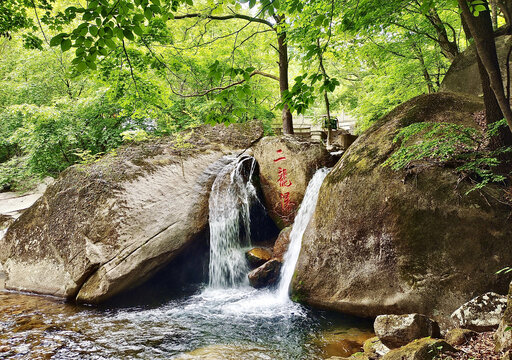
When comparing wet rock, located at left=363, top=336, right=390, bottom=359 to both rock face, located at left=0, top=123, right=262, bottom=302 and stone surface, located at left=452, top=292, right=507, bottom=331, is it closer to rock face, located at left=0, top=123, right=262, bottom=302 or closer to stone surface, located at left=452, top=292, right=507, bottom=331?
stone surface, located at left=452, top=292, right=507, bottom=331

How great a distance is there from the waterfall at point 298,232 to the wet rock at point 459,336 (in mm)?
3345

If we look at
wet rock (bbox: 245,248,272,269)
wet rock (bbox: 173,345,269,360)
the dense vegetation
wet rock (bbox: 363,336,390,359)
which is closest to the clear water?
wet rock (bbox: 173,345,269,360)

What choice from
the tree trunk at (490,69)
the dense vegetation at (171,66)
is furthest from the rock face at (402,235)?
the tree trunk at (490,69)

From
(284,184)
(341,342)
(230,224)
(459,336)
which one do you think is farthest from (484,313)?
(230,224)

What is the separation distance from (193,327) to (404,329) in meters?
3.62

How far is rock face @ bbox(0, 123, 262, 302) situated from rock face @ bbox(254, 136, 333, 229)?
76.4 inches

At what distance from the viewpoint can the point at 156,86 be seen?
A: 8961mm

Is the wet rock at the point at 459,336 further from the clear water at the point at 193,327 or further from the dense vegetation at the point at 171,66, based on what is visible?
the dense vegetation at the point at 171,66

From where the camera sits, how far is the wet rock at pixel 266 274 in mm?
7051

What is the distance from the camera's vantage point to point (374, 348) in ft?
12.7

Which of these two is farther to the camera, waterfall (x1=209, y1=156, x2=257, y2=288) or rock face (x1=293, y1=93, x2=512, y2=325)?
waterfall (x1=209, y1=156, x2=257, y2=288)

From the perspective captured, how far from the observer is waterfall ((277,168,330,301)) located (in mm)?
6531

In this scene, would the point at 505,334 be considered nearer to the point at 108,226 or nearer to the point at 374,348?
the point at 374,348

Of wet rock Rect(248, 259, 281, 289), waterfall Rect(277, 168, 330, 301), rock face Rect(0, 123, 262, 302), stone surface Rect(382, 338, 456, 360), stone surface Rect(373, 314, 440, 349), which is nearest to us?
stone surface Rect(382, 338, 456, 360)
